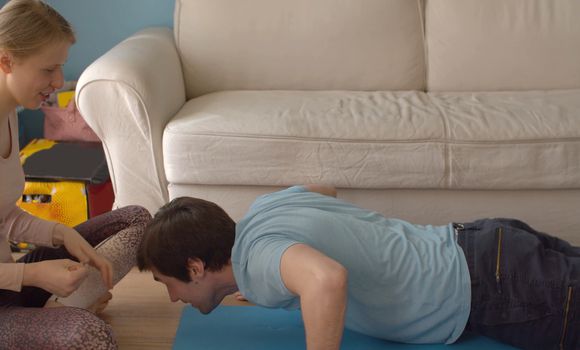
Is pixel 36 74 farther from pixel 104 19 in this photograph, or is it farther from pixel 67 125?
pixel 104 19

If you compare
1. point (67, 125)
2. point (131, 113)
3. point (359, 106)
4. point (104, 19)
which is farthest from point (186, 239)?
point (104, 19)

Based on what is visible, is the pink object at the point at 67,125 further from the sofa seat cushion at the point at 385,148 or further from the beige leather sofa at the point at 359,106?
the sofa seat cushion at the point at 385,148

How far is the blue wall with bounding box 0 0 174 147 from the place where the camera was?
9.38 feet

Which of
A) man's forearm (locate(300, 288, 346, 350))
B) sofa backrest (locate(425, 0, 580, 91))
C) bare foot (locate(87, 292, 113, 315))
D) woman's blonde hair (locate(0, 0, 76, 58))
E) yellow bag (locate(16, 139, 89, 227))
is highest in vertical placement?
woman's blonde hair (locate(0, 0, 76, 58))

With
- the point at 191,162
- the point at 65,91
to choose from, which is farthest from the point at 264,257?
the point at 65,91

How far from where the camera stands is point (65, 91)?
2.78 m

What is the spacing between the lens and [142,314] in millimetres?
1898

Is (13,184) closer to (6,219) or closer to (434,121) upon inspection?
(6,219)

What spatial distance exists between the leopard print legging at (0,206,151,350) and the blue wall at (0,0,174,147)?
1460mm

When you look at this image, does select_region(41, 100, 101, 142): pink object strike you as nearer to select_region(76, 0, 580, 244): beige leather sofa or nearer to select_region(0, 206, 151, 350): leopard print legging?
select_region(76, 0, 580, 244): beige leather sofa

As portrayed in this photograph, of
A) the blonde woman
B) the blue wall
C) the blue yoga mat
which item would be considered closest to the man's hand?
the blonde woman

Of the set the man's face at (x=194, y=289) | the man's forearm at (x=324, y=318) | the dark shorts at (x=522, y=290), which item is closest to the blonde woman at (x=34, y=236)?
the man's face at (x=194, y=289)

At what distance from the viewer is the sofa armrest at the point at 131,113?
2.05 meters

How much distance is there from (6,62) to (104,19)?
163 centimetres
